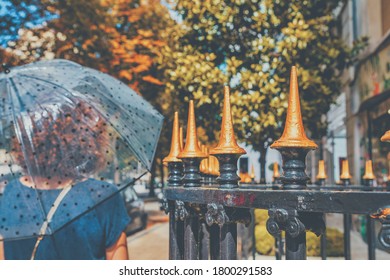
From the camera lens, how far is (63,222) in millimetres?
2879

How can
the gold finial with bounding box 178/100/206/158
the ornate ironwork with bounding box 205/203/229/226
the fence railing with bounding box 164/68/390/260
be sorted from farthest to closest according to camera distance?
the gold finial with bounding box 178/100/206/158
the ornate ironwork with bounding box 205/203/229/226
the fence railing with bounding box 164/68/390/260

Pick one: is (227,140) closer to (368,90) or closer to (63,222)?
(63,222)

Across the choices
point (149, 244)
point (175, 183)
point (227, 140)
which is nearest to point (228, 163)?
point (227, 140)

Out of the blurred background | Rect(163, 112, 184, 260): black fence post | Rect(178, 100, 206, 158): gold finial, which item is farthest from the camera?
the blurred background

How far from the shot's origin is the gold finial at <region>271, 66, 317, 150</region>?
4.90ft

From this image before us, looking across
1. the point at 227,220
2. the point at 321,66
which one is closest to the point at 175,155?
the point at 227,220

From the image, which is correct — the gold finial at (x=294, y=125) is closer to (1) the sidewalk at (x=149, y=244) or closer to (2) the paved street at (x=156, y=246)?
(2) the paved street at (x=156, y=246)

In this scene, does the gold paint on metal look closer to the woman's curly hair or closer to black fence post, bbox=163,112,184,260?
black fence post, bbox=163,112,184,260

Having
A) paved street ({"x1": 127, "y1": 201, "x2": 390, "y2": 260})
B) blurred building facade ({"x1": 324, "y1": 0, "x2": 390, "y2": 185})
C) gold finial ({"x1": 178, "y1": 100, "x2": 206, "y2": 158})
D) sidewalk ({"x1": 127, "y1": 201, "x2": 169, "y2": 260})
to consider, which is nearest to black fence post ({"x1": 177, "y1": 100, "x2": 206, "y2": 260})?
gold finial ({"x1": 178, "y1": 100, "x2": 206, "y2": 158})

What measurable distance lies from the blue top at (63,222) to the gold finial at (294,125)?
1742 mm

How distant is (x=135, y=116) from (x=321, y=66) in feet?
23.0

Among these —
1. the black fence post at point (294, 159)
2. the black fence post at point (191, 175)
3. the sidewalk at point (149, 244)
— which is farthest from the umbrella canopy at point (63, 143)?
the sidewalk at point (149, 244)

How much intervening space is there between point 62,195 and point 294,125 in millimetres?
1950

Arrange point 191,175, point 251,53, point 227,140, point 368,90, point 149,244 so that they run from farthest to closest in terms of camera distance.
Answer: point 149,244 → point 368,90 → point 251,53 → point 191,175 → point 227,140
